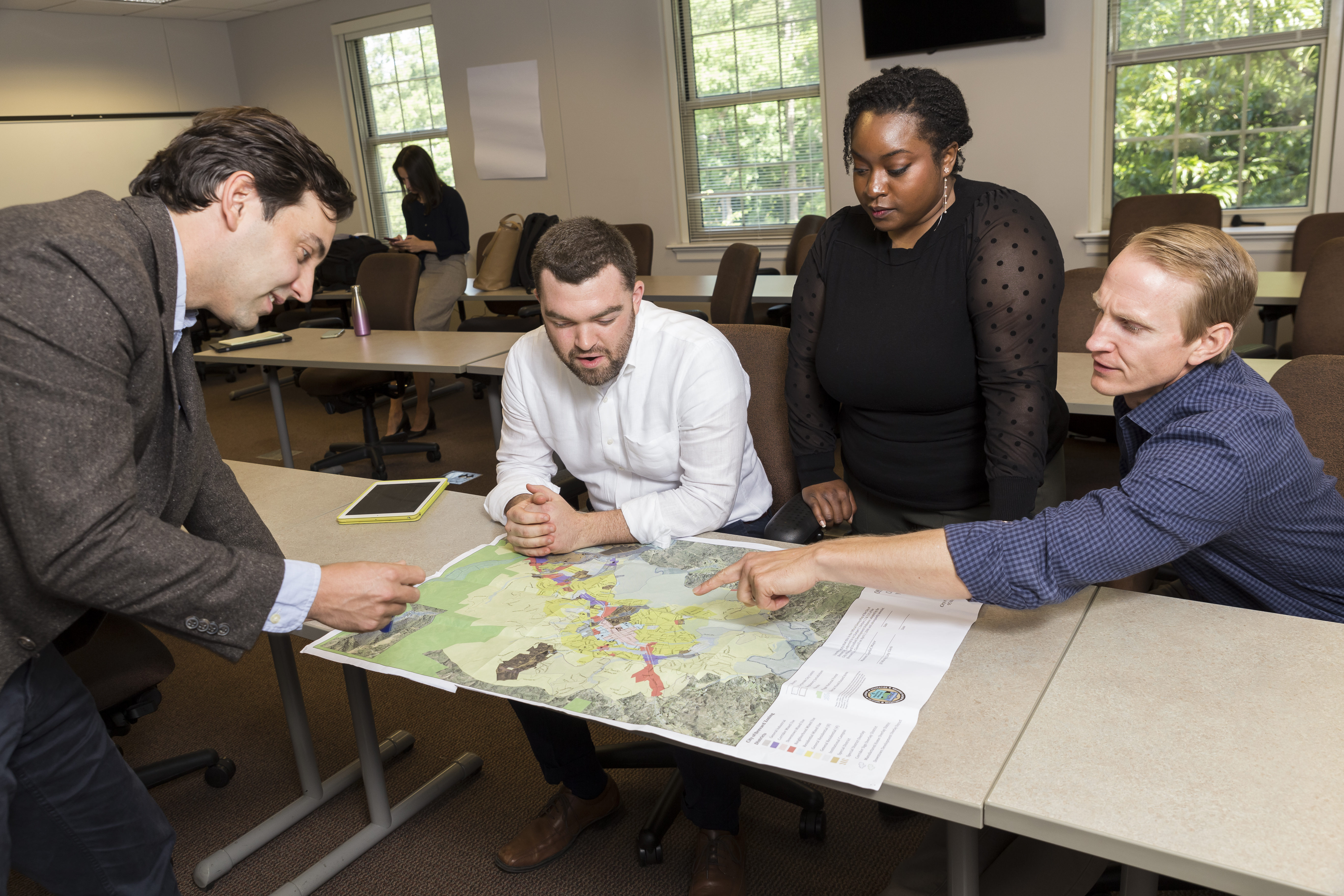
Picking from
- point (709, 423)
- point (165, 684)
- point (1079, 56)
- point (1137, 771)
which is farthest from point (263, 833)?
point (1079, 56)

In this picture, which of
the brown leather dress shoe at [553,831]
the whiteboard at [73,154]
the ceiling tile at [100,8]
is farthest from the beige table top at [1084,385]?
the ceiling tile at [100,8]

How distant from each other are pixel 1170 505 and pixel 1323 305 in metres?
2.33

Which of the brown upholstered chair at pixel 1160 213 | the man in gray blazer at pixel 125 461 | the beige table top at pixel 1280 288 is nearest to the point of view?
the man in gray blazer at pixel 125 461

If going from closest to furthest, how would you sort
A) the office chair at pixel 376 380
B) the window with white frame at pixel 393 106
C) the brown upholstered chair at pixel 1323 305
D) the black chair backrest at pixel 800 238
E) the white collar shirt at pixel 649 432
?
1. the white collar shirt at pixel 649 432
2. the brown upholstered chair at pixel 1323 305
3. the office chair at pixel 376 380
4. the black chair backrest at pixel 800 238
5. the window with white frame at pixel 393 106

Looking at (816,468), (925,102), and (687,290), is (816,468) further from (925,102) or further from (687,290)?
(687,290)

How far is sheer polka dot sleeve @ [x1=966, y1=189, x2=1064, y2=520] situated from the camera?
1642 mm

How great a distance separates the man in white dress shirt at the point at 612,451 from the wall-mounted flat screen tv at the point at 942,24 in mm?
4000

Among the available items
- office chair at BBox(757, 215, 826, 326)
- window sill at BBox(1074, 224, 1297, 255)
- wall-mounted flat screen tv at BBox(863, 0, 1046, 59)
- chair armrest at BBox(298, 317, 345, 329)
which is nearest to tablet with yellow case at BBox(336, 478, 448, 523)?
office chair at BBox(757, 215, 826, 326)

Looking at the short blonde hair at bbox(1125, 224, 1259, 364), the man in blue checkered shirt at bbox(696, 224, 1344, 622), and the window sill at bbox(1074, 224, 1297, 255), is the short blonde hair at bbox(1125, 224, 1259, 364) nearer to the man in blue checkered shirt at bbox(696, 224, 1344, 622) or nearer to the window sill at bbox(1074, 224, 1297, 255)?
the man in blue checkered shirt at bbox(696, 224, 1344, 622)

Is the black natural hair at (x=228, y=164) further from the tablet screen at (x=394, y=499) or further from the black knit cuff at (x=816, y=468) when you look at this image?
the black knit cuff at (x=816, y=468)

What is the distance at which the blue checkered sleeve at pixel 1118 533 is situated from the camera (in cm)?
110

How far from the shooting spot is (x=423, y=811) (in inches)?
81.0

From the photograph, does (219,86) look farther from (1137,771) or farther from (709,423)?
(1137,771)

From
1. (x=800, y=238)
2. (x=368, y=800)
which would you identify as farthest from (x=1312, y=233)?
(x=368, y=800)
